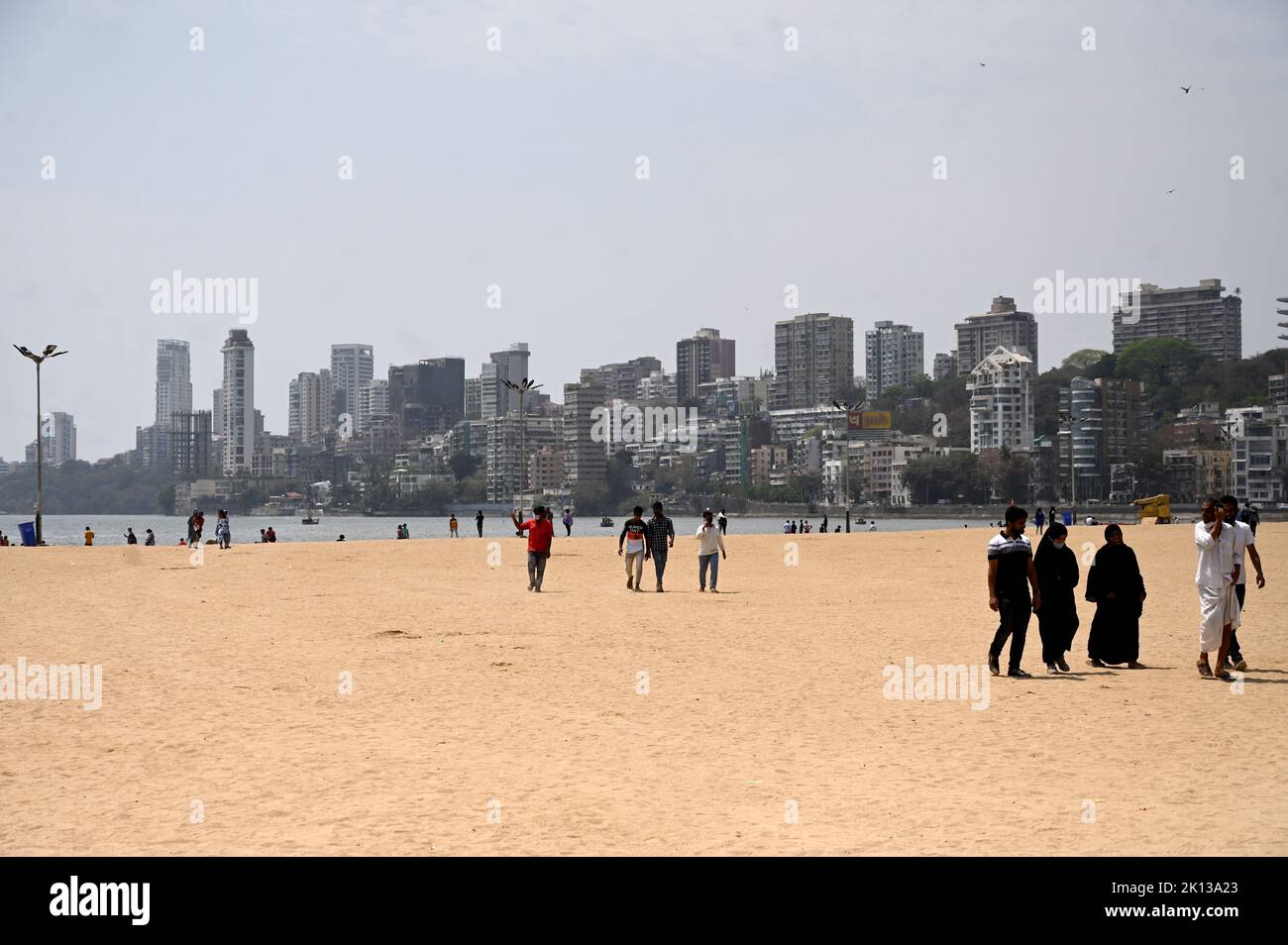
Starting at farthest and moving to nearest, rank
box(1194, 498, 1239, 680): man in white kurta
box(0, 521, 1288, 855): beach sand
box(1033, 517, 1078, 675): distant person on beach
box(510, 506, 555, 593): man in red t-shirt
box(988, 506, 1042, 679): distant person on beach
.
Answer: box(510, 506, 555, 593): man in red t-shirt
box(1033, 517, 1078, 675): distant person on beach
box(988, 506, 1042, 679): distant person on beach
box(1194, 498, 1239, 680): man in white kurta
box(0, 521, 1288, 855): beach sand

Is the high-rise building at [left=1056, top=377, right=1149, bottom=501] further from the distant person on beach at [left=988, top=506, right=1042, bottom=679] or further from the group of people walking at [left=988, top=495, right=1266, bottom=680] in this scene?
the distant person on beach at [left=988, top=506, right=1042, bottom=679]

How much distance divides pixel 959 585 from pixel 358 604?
12502 millimetres

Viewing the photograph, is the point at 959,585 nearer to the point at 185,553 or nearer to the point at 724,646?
the point at 724,646

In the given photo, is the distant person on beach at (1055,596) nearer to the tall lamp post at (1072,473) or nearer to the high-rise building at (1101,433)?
the tall lamp post at (1072,473)

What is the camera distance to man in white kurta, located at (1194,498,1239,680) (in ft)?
38.4

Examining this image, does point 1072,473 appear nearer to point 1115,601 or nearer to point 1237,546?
point 1115,601

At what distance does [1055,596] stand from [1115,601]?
72 centimetres

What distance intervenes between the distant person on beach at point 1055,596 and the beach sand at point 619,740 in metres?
0.33

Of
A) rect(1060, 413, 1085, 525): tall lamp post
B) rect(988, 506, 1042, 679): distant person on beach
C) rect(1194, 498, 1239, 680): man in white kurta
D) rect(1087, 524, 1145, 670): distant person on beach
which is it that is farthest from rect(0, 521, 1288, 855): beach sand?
rect(1060, 413, 1085, 525): tall lamp post
